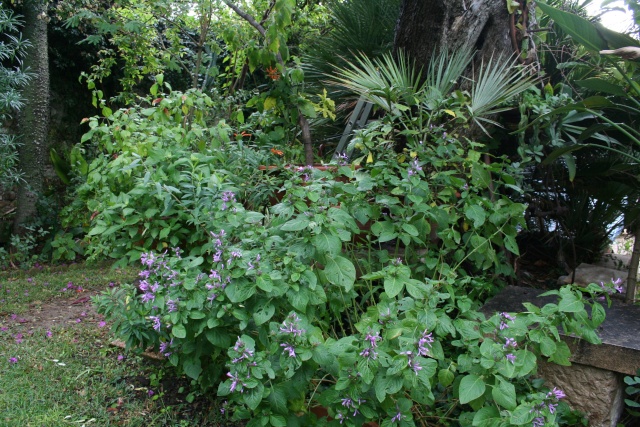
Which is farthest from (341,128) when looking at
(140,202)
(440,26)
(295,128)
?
(140,202)

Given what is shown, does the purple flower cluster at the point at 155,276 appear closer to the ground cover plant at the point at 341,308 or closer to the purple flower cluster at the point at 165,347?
the ground cover plant at the point at 341,308

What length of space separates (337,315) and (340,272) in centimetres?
44

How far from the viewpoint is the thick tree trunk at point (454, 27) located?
10.8 feet

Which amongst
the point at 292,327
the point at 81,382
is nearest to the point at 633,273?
the point at 292,327

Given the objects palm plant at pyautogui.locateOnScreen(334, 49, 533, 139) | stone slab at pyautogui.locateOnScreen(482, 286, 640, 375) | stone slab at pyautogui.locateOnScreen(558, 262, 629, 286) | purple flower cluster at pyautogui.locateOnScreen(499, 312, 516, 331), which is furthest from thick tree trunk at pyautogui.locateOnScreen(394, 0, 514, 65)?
purple flower cluster at pyautogui.locateOnScreen(499, 312, 516, 331)

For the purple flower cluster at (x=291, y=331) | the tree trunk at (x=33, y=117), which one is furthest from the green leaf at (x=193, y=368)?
the tree trunk at (x=33, y=117)

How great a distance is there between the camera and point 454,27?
3.33 metres

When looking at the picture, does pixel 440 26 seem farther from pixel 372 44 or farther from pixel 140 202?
pixel 140 202

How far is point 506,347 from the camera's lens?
1.56m

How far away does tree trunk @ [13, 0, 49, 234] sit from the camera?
5.60 m

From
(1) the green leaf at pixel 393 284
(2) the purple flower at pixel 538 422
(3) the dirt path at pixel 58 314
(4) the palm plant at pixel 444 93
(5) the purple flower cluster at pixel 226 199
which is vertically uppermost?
(4) the palm plant at pixel 444 93

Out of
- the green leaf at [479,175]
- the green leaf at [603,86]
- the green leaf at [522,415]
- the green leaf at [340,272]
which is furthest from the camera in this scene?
the green leaf at [603,86]

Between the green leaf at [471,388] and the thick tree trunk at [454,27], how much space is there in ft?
7.41

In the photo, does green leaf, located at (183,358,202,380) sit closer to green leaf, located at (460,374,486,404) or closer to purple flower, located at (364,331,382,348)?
purple flower, located at (364,331,382,348)
